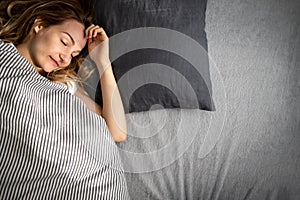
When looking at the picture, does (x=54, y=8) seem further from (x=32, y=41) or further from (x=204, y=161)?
(x=204, y=161)

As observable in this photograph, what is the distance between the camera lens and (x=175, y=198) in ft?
4.60

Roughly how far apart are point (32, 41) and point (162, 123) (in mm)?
530

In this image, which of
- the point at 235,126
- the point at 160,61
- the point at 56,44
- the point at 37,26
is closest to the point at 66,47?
the point at 56,44

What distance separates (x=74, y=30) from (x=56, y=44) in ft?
0.28

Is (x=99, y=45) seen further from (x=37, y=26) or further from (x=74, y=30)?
(x=37, y=26)

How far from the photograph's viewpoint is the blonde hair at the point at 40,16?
5.12 ft

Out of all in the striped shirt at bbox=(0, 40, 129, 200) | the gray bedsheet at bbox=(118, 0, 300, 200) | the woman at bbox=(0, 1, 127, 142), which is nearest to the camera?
the striped shirt at bbox=(0, 40, 129, 200)

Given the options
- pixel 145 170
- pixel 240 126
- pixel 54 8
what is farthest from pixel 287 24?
pixel 54 8

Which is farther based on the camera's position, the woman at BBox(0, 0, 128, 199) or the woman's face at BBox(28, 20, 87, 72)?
the woman's face at BBox(28, 20, 87, 72)

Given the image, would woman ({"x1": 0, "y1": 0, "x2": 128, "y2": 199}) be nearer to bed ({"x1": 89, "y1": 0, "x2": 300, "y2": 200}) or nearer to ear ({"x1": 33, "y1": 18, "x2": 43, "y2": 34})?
ear ({"x1": 33, "y1": 18, "x2": 43, "y2": 34})

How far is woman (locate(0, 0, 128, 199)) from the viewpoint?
1.18m

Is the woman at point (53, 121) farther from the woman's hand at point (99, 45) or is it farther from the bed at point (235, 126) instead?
the bed at point (235, 126)

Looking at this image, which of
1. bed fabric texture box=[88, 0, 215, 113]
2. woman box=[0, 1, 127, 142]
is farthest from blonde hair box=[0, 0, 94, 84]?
bed fabric texture box=[88, 0, 215, 113]

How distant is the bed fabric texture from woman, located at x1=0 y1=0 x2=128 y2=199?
80 mm
